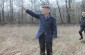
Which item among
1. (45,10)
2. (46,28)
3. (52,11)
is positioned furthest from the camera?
(52,11)

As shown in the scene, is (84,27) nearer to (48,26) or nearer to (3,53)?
(3,53)

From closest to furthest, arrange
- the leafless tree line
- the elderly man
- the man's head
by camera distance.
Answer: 1. the man's head
2. the elderly man
3. the leafless tree line

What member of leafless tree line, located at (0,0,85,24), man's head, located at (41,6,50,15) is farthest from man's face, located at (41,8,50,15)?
leafless tree line, located at (0,0,85,24)

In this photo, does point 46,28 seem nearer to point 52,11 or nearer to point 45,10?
point 45,10

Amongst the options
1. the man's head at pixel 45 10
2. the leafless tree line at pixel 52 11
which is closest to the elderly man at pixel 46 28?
the man's head at pixel 45 10

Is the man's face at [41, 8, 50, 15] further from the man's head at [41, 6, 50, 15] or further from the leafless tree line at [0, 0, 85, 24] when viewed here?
the leafless tree line at [0, 0, 85, 24]

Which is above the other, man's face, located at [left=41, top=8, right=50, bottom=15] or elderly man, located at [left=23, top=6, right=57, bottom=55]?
man's face, located at [left=41, top=8, right=50, bottom=15]

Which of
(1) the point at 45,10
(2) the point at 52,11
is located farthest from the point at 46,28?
(2) the point at 52,11

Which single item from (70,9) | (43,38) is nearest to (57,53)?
(43,38)

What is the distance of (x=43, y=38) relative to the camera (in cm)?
688

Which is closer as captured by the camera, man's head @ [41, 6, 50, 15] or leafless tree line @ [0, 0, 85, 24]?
man's head @ [41, 6, 50, 15]

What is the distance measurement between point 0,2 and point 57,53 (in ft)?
188

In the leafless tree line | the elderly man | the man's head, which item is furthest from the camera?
the leafless tree line

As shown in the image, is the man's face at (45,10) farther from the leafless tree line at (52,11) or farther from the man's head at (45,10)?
the leafless tree line at (52,11)
